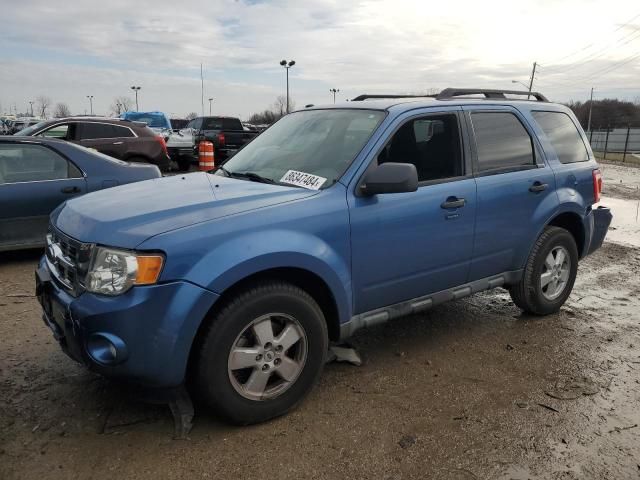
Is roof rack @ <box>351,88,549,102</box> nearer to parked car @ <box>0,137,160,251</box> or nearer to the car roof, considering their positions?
the car roof

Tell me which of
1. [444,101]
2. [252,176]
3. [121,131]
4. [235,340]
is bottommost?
[235,340]

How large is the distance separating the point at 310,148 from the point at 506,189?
154 centimetres

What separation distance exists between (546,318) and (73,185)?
5194 mm

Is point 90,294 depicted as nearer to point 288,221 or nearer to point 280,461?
point 288,221

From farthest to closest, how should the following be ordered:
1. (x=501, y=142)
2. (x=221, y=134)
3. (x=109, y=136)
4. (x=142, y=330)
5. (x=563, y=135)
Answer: (x=221, y=134)
(x=109, y=136)
(x=563, y=135)
(x=501, y=142)
(x=142, y=330)

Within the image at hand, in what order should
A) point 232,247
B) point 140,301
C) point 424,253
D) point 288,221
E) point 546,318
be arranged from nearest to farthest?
1. point 140,301
2. point 232,247
3. point 288,221
4. point 424,253
5. point 546,318

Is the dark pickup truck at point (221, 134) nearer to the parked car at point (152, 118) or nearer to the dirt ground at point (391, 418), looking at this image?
the parked car at point (152, 118)

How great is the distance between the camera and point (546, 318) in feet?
15.8

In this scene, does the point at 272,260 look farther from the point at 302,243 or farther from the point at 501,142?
the point at 501,142

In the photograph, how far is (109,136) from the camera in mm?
10977

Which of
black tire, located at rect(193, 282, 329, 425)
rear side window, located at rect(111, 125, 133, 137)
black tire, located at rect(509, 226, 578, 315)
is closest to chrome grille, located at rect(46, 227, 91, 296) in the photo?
black tire, located at rect(193, 282, 329, 425)

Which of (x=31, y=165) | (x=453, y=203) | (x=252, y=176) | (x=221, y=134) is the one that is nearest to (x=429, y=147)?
(x=453, y=203)

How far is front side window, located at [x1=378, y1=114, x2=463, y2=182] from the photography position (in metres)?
3.62

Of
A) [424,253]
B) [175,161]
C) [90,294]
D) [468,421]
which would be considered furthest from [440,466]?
[175,161]
